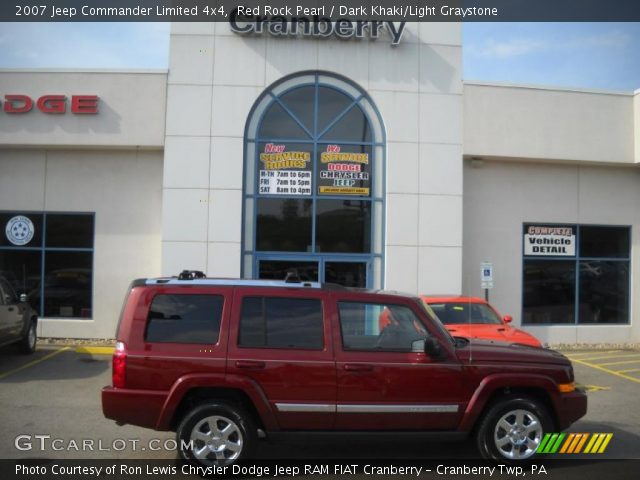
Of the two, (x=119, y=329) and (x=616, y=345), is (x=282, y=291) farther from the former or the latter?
(x=616, y=345)

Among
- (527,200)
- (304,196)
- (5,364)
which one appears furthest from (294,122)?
(5,364)

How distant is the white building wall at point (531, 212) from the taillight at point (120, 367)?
36.0ft

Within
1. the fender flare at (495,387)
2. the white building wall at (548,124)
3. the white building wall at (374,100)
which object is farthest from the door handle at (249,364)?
the white building wall at (548,124)

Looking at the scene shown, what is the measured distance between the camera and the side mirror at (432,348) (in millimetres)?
5496

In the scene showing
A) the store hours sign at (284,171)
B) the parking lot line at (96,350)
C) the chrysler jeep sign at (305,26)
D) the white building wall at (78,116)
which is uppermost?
the chrysler jeep sign at (305,26)

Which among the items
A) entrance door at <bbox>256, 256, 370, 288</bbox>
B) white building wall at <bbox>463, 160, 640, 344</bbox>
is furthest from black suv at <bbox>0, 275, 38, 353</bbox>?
white building wall at <bbox>463, 160, 640, 344</bbox>

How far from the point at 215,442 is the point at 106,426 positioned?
8.17 feet

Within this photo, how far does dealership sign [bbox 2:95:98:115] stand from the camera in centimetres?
1402

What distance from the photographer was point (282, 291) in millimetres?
5742

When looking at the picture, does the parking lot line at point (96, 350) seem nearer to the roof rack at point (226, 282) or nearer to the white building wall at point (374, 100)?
the white building wall at point (374, 100)

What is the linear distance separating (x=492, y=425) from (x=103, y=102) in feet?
39.1

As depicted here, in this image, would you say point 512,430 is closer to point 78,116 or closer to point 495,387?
point 495,387

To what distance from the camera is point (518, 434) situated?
5.72 m

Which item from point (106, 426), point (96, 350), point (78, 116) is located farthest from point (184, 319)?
point (78, 116)
